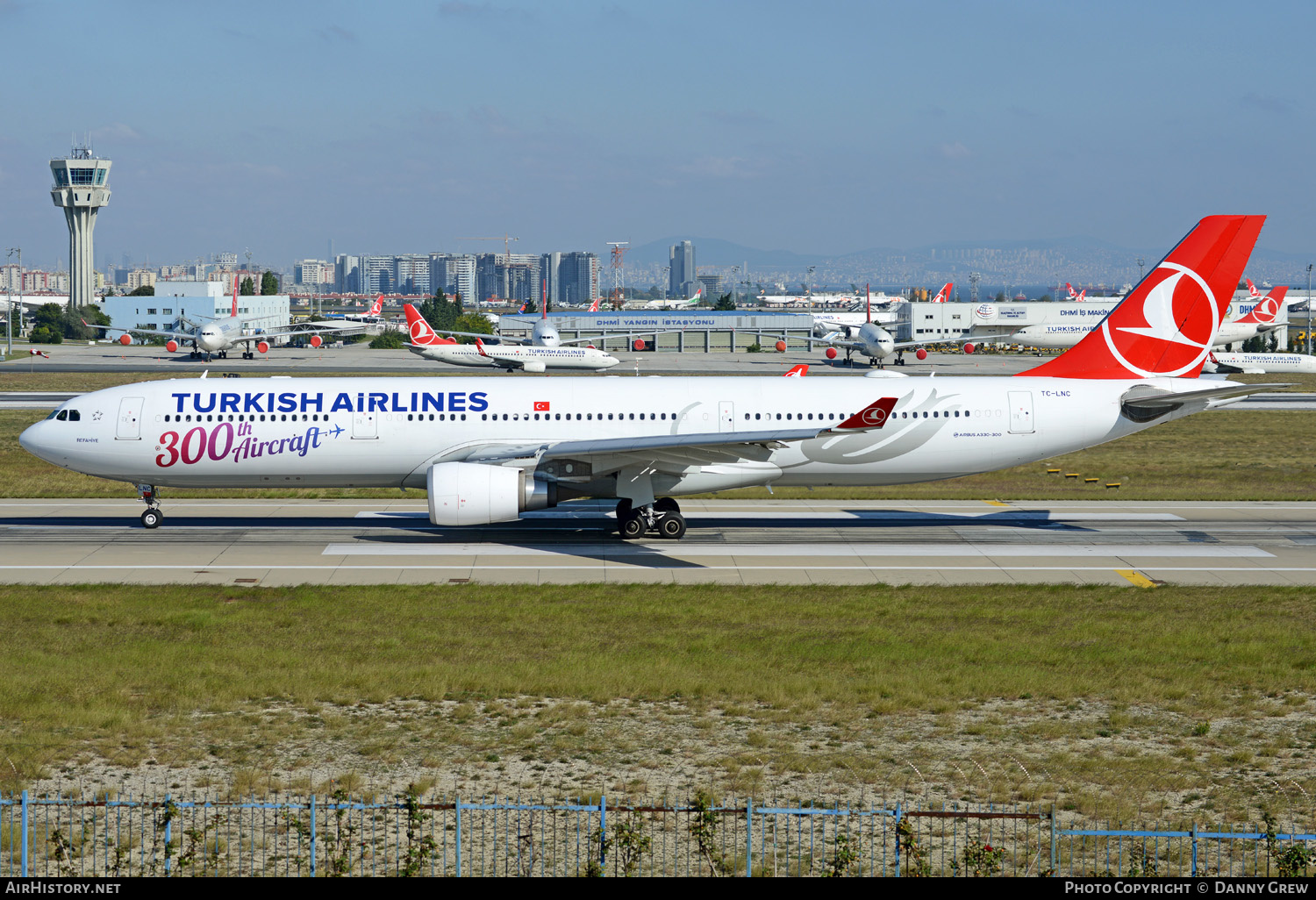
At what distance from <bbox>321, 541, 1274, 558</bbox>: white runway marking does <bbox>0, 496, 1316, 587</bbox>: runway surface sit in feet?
0.24

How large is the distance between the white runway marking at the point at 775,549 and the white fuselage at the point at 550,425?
1759 mm

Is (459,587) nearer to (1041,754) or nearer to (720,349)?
(1041,754)

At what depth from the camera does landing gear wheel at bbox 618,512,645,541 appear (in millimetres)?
33438

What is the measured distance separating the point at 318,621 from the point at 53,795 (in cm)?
928

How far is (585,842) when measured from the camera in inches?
512

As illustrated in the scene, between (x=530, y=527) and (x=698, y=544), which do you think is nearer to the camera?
(x=698, y=544)

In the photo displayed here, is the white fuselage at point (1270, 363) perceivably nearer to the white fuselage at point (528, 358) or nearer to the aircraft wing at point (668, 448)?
the white fuselage at point (528, 358)

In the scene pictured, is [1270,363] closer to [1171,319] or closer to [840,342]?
[840,342]

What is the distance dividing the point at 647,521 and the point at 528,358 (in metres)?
80.0

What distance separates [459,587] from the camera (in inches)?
1061

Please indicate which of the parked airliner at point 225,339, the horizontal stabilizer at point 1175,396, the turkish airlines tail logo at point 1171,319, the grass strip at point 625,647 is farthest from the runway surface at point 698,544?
the parked airliner at point 225,339

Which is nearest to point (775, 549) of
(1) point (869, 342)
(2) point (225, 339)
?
(1) point (869, 342)

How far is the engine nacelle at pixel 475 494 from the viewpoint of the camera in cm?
3050
